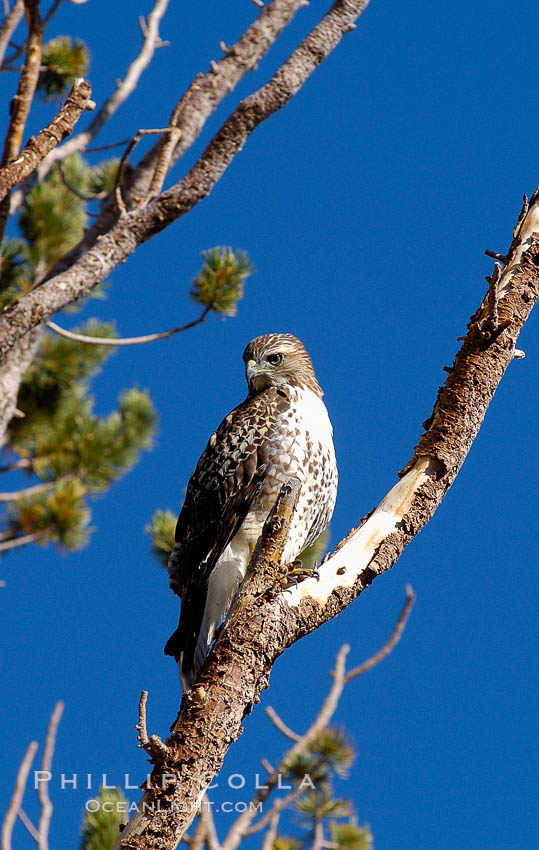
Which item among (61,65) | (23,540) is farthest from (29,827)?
→ (61,65)

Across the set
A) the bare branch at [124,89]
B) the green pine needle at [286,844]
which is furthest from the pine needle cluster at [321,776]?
the bare branch at [124,89]

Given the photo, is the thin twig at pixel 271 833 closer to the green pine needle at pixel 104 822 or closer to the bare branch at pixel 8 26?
the green pine needle at pixel 104 822

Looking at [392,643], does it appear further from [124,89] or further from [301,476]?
[124,89]

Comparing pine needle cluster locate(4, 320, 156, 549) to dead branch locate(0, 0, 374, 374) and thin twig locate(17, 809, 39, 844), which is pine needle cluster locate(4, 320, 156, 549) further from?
thin twig locate(17, 809, 39, 844)

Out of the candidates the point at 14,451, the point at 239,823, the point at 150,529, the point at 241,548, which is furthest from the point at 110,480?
the point at 239,823

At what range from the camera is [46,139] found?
15.0ft

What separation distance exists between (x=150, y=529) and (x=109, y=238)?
68.0 inches

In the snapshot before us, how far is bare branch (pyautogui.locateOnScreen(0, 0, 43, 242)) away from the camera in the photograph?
16.1 ft

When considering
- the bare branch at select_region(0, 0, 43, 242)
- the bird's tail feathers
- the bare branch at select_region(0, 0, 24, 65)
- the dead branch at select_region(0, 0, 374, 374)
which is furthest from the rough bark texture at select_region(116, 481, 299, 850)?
the bare branch at select_region(0, 0, 24, 65)

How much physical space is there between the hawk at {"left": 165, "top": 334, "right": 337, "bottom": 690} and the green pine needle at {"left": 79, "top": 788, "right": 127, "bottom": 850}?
25.0 inches

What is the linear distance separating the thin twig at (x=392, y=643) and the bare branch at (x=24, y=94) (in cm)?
293

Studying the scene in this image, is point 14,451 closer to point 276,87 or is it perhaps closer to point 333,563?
point 276,87

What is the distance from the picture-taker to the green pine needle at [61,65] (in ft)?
25.0

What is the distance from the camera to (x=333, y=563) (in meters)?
3.67
